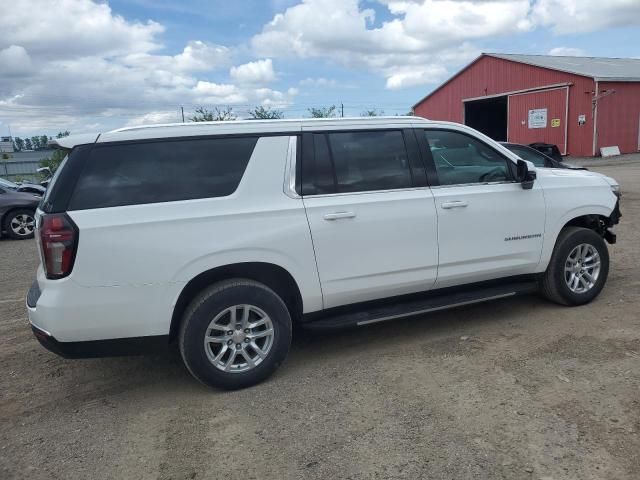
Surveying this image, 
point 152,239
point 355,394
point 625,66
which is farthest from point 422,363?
point 625,66

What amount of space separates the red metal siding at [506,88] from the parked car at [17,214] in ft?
79.7

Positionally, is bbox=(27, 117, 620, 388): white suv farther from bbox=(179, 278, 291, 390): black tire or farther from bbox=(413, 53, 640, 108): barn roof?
bbox=(413, 53, 640, 108): barn roof

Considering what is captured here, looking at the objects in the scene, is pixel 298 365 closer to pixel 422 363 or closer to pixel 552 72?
pixel 422 363

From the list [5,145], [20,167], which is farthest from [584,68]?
[5,145]

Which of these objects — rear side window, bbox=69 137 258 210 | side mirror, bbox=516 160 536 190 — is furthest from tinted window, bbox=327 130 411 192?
side mirror, bbox=516 160 536 190

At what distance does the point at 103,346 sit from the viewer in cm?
360

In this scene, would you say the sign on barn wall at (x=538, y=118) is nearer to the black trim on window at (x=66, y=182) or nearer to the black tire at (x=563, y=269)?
the black tire at (x=563, y=269)

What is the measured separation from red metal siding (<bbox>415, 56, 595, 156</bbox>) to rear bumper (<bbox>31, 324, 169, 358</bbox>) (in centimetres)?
2715

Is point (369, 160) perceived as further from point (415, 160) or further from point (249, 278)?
point (249, 278)

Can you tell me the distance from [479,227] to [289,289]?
1.71 meters

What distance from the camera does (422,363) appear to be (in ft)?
13.9

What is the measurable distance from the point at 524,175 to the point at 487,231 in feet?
2.06

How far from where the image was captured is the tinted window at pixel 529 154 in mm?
10094

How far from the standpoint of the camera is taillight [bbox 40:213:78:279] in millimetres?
3420
